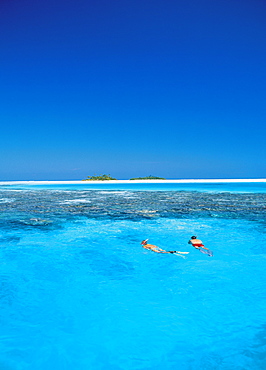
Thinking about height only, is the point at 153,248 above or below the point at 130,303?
above

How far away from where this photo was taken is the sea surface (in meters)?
4.63

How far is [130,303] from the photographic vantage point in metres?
6.45

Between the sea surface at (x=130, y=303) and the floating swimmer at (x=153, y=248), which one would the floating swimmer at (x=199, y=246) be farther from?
the floating swimmer at (x=153, y=248)

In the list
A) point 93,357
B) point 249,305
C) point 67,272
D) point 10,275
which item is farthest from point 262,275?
point 10,275

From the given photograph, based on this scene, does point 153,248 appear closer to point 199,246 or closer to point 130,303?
point 199,246

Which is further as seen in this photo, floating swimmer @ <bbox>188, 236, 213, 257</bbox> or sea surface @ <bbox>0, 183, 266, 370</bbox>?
floating swimmer @ <bbox>188, 236, 213, 257</bbox>

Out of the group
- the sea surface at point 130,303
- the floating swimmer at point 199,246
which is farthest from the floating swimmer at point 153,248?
the floating swimmer at point 199,246

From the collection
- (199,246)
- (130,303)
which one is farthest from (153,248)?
(130,303)

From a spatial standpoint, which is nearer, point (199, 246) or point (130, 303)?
point (130, 303)

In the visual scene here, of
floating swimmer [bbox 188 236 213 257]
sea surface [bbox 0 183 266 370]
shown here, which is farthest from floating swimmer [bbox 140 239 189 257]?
floating swimmer [bbox 188 236 213 257]

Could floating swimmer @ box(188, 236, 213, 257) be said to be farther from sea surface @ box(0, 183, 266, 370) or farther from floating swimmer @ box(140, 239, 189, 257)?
floating swimmer @ box(140, 239, 189, 257)

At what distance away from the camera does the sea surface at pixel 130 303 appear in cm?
463

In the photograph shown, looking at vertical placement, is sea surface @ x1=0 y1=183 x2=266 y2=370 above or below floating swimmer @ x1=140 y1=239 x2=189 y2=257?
below

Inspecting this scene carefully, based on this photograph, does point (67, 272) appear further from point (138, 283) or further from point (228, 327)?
point (228, 327)
